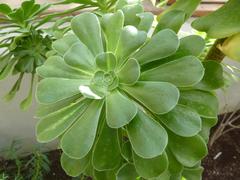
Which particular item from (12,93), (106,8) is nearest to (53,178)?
(12,93)

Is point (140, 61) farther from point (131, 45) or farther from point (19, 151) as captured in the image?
point (19, 151)

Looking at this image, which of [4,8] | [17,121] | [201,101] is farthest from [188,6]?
[17,121]

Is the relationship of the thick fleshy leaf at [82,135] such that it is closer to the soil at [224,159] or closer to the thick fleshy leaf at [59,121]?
the thick fleshy leaf at [59,121]

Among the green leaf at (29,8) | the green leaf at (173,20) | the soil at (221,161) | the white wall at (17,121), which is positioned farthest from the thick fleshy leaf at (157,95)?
the soil at (221,161)

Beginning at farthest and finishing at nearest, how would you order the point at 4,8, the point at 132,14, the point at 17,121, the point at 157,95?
the point at 17,121
the point at 4,8
the point at 132,14
the point at 157,95

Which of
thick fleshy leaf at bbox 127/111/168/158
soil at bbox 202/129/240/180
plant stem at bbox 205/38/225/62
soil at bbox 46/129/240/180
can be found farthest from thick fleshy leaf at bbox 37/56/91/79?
soil at bbox 202/129/240/180

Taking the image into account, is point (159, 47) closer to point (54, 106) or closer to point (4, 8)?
point (54, 106)
